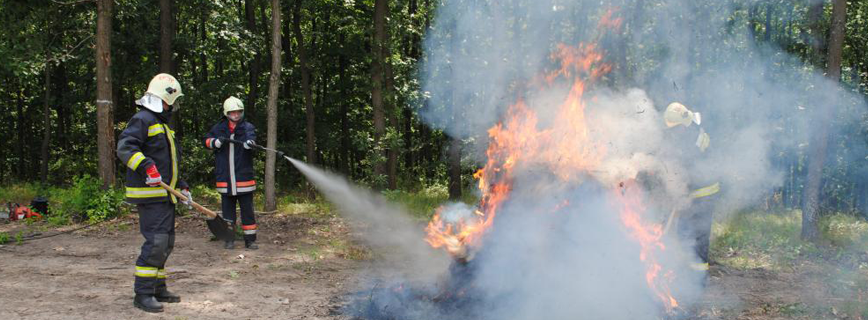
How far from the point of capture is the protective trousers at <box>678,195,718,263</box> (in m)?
6.07

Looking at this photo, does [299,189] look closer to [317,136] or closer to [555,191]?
[317,136]

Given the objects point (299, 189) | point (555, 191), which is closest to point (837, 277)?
point (555, 191)

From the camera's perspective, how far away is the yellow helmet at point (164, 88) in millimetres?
5453

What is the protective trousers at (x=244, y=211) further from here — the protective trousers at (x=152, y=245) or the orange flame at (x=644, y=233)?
the orange flame at (x=644, y=233)

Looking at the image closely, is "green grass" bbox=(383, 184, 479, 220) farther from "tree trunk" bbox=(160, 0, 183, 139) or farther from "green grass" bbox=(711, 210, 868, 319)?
"tree trunk" bbox=(160, 0, 183, 139)

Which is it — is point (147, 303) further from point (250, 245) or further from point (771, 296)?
point (771, 296)

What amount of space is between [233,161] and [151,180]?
2.73 metres

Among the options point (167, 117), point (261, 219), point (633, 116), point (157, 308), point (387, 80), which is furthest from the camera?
point (387, 80)

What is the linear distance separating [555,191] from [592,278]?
0.92 m

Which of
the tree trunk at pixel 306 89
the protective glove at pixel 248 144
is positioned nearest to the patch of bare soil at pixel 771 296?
the protective glove at pixel 248 144

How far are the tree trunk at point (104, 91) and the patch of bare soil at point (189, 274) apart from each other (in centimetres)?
118

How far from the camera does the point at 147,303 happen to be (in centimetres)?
524

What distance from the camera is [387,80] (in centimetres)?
1382

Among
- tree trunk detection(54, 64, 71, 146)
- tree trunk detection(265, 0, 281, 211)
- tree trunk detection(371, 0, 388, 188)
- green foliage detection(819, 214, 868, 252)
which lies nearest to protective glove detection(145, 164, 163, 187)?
tree trunk detection(265, 0, 281, 211)
